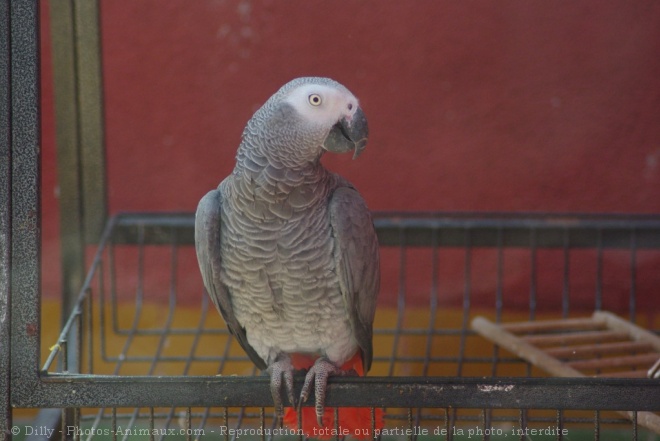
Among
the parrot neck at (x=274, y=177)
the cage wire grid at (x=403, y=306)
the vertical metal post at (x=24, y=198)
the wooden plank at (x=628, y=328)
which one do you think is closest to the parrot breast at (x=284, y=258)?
the parrot neck at (x=274, y=177)

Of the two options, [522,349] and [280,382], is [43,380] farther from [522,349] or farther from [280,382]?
[522,349]

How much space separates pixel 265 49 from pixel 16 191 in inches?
20.3

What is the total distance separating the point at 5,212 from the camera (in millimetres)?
910

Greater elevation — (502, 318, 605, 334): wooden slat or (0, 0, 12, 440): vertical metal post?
(0, 0, 12, 440): vertical metal post

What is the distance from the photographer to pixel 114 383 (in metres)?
0.91

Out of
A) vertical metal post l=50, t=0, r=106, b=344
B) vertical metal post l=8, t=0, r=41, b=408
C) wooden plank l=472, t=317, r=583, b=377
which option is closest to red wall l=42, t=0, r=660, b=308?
vertical metal post l=50, t=0, r=106, b=344

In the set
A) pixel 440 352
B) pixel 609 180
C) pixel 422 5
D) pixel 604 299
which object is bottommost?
pixel 440 352

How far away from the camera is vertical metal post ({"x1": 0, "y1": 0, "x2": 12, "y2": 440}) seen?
0.90m

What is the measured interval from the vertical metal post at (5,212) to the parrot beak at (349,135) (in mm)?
377

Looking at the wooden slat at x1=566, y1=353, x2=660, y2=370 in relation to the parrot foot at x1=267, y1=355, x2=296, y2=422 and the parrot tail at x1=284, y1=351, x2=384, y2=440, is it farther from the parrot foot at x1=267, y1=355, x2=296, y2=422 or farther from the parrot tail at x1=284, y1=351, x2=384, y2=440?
the parrot foot at x1=267, y1=355, x2=296, y2=422

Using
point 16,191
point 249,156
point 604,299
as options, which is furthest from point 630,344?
point 16,191

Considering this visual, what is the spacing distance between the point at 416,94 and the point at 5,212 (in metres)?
0.76

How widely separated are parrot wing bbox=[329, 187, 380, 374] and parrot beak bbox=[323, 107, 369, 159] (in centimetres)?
10

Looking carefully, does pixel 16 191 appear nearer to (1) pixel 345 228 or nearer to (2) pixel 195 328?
(1) pixel 345 228
